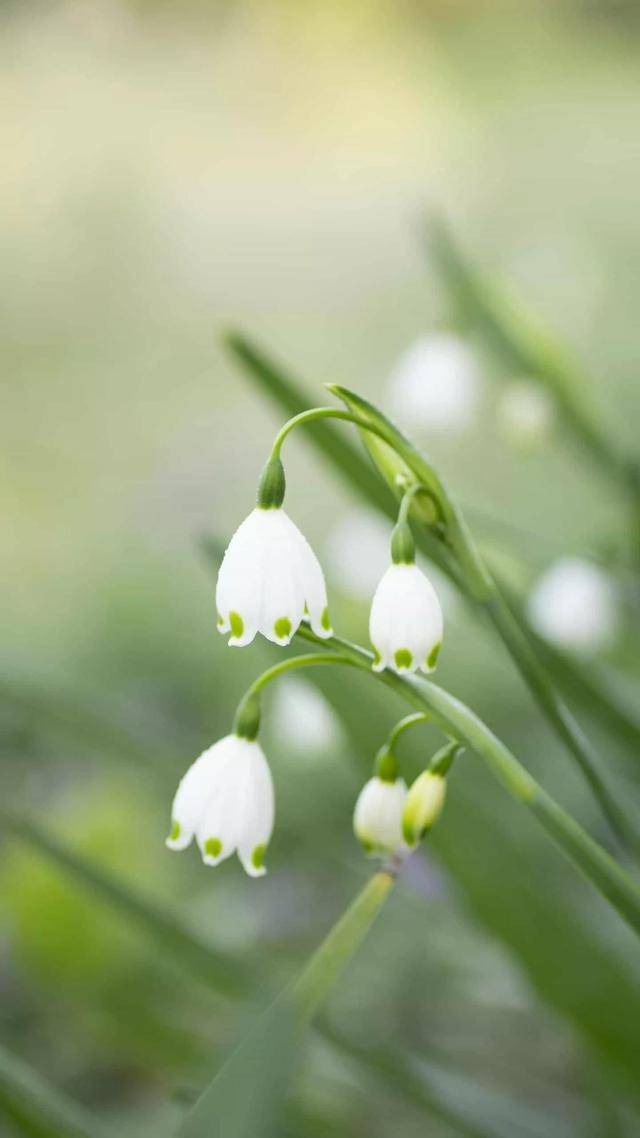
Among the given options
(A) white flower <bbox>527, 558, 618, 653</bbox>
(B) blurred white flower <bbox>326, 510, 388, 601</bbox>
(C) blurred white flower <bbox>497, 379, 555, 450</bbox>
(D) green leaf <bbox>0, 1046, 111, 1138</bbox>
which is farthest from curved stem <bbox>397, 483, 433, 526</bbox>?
(B) blurred white flower <bbox>326, 510, 388, 601</bbox>

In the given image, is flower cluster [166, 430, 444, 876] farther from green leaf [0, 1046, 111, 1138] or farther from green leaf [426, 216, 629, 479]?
green leaf [426, 216, 629, 479]

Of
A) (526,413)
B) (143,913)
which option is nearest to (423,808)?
(143,913)

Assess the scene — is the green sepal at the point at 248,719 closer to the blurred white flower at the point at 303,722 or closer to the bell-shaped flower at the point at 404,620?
the bell-shaped flower at the point at 404,620

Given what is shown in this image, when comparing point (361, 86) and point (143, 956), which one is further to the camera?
point (361, 86)

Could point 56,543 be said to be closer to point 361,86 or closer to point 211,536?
point 211,536

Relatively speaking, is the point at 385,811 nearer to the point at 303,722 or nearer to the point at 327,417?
the point at 327,417

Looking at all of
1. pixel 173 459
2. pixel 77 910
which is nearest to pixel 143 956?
pixel 77 910

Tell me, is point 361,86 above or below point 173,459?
above
